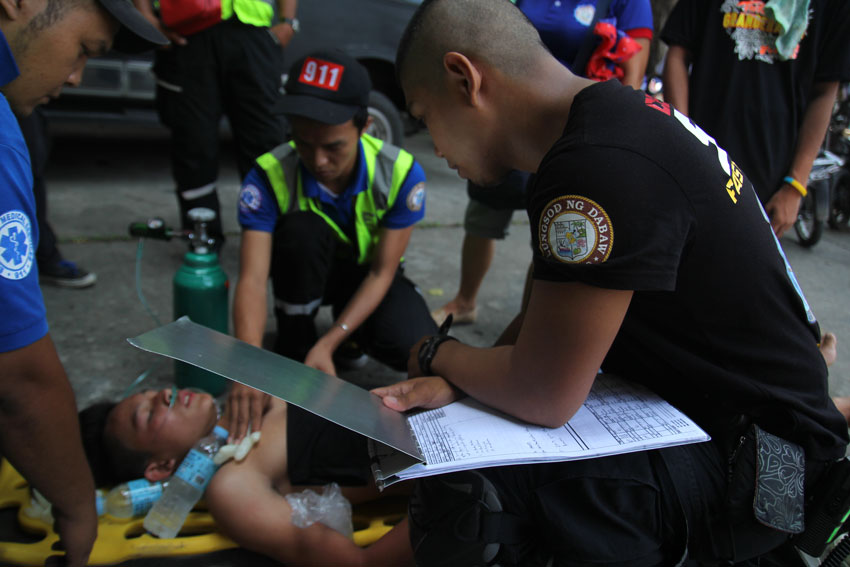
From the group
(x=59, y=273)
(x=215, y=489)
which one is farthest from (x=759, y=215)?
(x=59, y=273)

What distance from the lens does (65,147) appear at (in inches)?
203

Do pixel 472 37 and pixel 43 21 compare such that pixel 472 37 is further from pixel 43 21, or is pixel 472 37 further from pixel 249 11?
pixel 249 11

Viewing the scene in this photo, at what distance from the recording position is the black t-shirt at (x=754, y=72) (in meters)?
1.92

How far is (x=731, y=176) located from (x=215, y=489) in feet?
4.51

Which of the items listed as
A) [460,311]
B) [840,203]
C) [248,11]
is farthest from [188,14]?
[840,203]

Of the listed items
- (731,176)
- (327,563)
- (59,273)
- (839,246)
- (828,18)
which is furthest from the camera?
(839,246)

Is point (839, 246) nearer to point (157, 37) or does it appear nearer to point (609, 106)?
point (609, 106)

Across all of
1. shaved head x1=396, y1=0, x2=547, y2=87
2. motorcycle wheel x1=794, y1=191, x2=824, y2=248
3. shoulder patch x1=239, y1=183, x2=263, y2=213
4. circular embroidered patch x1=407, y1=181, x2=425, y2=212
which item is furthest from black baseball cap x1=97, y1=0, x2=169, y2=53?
motorcycle wheel x1=794, y1=191, x2=824, y2=248

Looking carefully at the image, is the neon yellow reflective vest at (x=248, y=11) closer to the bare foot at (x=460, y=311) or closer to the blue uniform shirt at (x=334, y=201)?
the blue uniform shirt at (x=334, y=201)

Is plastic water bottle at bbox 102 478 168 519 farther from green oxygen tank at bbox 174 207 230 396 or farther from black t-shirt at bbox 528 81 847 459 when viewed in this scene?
black t-shirt at bbox 528 81 847 459

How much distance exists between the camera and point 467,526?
1046 millimetres

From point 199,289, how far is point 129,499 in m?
0.70

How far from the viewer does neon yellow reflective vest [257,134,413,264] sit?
6.71ft

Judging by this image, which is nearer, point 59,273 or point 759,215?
point 759,215
